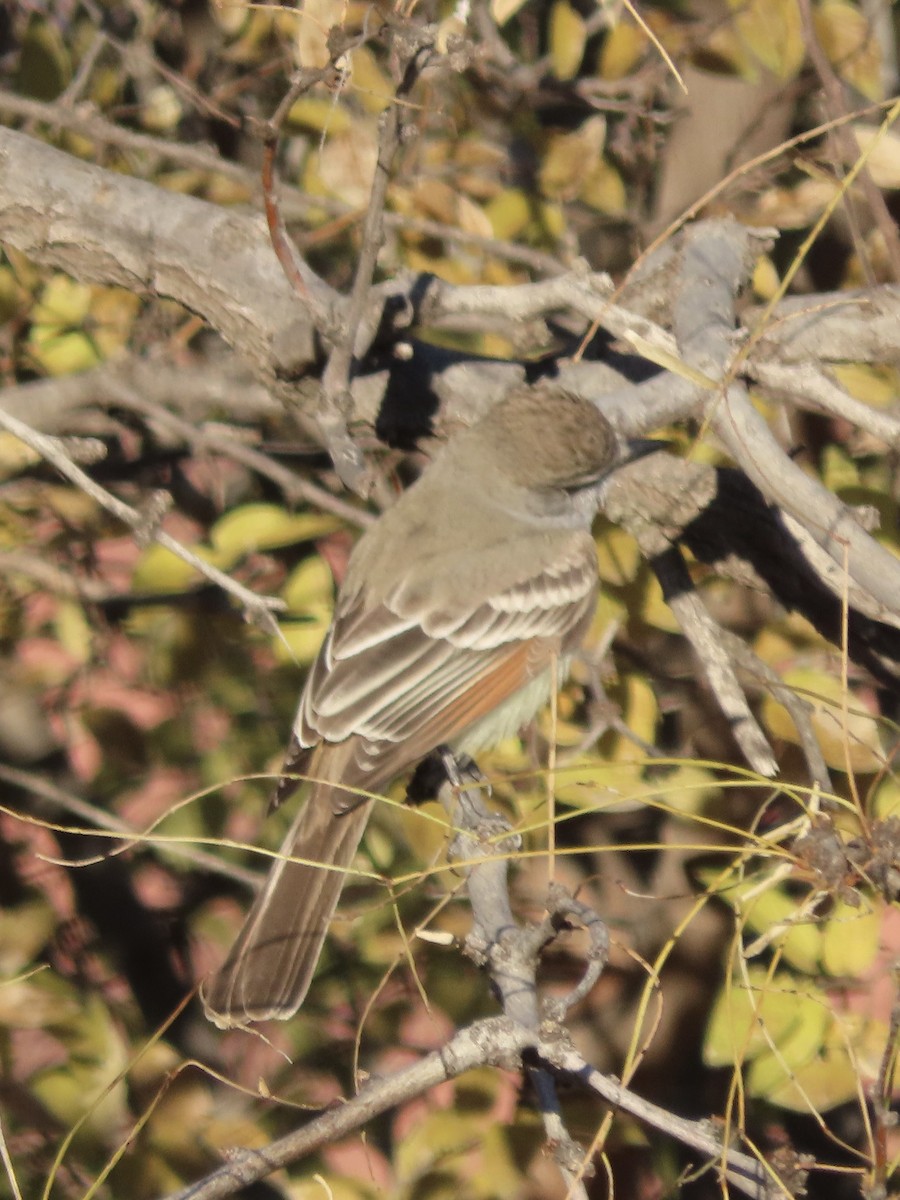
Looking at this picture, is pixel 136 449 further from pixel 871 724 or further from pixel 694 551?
pixel 871 724

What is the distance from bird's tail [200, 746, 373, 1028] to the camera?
350cm

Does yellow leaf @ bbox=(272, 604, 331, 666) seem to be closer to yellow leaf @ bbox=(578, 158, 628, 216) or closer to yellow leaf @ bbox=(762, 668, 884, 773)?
yellow leaf @ bbox=(762, 668, 884, 773)

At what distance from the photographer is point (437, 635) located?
13.3 feet

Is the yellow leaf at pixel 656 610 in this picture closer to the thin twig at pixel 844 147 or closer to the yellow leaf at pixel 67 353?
the thin twig at pixel 844 147

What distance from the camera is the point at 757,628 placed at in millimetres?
4344

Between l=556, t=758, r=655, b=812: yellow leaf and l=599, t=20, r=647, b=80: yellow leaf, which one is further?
l=599, t=20, r=647, b=80: yellow leaf

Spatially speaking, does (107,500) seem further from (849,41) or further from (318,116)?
(849,41)

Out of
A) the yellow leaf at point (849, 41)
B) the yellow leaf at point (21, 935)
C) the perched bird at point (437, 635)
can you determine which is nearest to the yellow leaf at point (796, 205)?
the yellow leaf at point (849, 41)

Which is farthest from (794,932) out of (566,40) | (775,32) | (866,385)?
(566,40)

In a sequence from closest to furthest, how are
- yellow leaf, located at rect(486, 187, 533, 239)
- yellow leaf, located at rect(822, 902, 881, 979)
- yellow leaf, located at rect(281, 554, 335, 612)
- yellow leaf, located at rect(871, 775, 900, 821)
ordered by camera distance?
yellow leaf, located at rect(822, 902, 881, 979), yellow leaf, located at rect(871, 775, 900, 821), yellow leaf, located at rect(281, 554, 335, 612), yellow leaf, located at rect(486, 187, 533, 239)

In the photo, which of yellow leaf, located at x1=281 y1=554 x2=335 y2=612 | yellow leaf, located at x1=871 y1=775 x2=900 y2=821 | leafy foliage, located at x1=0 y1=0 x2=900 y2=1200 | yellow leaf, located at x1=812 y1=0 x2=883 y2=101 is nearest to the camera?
yellow leaf, located at x1=871 y1=775 x2=900 y2=821

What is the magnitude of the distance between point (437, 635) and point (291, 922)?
0.97m

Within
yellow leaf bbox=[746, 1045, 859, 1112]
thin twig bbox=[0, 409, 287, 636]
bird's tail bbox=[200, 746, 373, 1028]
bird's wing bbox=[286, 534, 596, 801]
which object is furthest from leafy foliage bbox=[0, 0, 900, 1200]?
thin twig bbox=[0, 409, 287, 636]

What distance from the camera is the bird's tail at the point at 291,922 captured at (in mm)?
3504
